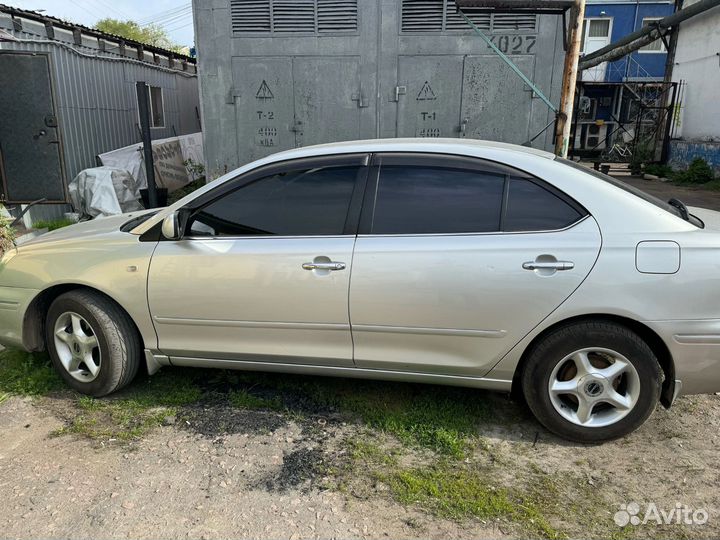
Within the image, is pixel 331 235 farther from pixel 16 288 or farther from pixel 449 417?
pixel 16 288

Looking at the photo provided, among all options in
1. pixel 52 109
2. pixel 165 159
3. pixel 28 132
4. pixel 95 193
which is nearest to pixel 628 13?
pixel 165 159

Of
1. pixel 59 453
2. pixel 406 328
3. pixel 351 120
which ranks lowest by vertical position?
pixel 59 453

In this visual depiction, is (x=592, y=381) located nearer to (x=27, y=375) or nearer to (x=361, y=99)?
(x=27, y=375)

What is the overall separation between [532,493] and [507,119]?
7.02m

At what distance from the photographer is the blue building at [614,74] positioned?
72.0 ft

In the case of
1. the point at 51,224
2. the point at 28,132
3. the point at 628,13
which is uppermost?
the point at 628,13

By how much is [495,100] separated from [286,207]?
248 inches

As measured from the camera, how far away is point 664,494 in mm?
2678

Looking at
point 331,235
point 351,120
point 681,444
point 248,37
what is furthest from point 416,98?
point 681,444

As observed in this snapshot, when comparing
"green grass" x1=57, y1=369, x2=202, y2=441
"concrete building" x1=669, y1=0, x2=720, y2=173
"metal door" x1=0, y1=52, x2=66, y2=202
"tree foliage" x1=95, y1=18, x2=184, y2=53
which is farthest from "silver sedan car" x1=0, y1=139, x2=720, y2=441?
"tree foliage" x1=95, y1=18, x2=184, y2=53

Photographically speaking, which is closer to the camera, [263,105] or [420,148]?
[420,148]

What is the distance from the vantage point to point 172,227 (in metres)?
3.25

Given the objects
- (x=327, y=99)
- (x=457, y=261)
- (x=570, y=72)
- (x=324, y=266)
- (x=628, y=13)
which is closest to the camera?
(x=457, y=261)

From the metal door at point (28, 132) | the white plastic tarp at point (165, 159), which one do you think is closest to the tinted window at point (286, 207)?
the metal door at point (28, 132)
